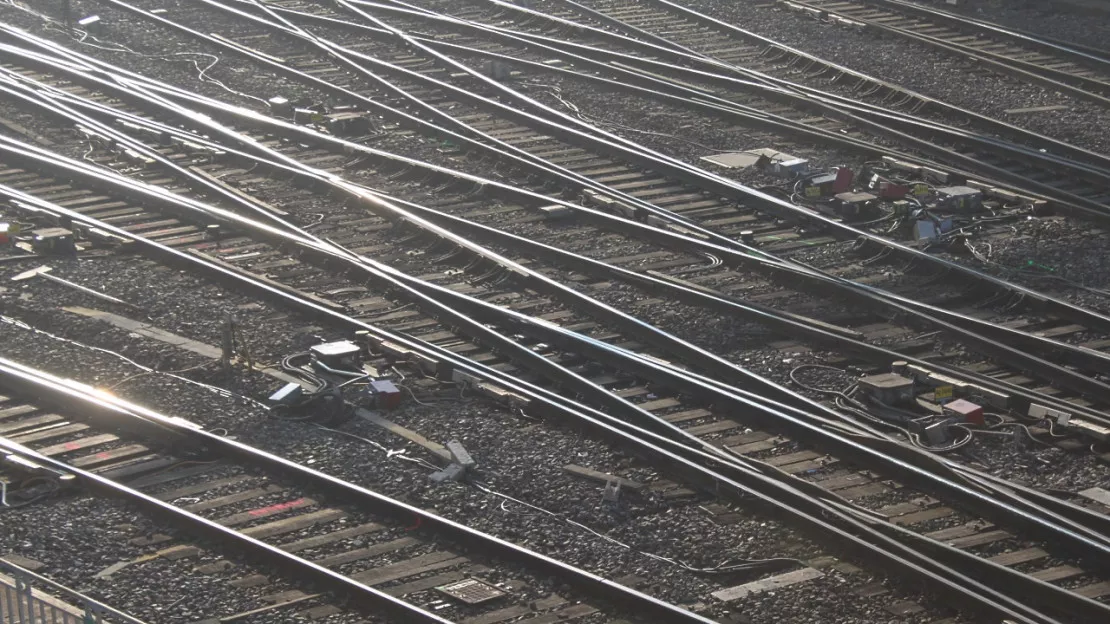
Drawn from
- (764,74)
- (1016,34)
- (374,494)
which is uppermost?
(1016,34)

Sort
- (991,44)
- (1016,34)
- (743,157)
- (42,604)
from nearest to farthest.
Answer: (42,604) < (743,157) < (1016,34) < (991,44)

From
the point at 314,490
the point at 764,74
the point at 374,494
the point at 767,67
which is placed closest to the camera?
the point at 374,494

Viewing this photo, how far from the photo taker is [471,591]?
8242 millimetres

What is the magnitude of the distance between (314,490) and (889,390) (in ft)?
12.4

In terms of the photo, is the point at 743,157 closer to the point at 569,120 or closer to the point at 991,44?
the point at 569,120

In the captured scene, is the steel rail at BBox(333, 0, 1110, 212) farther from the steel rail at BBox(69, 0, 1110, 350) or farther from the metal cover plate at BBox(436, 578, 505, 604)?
the metal cover plate at BBox(436, 578, 505, 604)

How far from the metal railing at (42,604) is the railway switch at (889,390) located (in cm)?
493

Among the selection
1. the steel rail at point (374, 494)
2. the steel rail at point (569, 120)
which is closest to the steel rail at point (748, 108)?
the steel rail at point (569, 120)

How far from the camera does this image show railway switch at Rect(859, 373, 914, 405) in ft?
34.0

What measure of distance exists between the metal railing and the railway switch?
16.2 ft

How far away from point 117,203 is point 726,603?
8.05 metres

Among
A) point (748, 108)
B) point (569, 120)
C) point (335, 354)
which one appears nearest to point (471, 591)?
point (335, 354)

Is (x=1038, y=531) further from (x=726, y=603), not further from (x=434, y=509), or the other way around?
(x=434, y=509)

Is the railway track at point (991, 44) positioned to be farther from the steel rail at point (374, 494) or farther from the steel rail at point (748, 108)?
the steel rail at point (374, 494)
